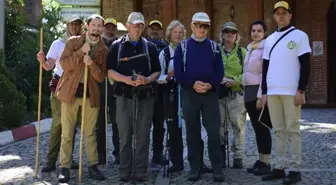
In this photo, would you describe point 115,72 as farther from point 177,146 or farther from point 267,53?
point 267,53

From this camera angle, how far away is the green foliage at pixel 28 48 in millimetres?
12441

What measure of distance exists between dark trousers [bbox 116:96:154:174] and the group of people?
0.01m

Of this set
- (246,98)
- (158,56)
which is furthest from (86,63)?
(246,98)

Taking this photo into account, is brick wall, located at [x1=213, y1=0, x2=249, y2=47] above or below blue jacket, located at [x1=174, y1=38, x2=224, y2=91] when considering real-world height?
above

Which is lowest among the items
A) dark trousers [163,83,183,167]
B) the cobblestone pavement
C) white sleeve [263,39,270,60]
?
the cobblestone pavement

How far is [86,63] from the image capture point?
6.20 metres

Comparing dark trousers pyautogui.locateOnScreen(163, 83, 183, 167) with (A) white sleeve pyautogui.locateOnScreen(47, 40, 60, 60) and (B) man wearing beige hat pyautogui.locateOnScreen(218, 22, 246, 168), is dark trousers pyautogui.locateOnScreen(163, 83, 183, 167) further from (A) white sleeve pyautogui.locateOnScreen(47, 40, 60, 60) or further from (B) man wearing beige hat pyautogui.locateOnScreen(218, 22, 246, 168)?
(A) white sleeve pyautogui.locateOnScreen(47, 40, 60, 60)

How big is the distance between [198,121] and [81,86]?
1507 mm

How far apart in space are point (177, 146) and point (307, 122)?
623cm

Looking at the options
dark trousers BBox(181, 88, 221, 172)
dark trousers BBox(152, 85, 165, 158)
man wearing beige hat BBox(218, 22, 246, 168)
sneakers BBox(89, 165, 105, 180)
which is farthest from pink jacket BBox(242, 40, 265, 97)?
sneakers BBox(89, 165, 105, 180)

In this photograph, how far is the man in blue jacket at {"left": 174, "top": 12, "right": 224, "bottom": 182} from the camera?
6.29 m

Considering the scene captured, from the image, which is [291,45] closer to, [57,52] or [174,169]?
[174,169]

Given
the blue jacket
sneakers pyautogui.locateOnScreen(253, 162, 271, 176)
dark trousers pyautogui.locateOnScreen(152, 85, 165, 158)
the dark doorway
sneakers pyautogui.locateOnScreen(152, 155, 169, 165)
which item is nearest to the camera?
the blue jacket

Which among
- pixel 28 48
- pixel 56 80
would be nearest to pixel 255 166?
pixel 56 80
